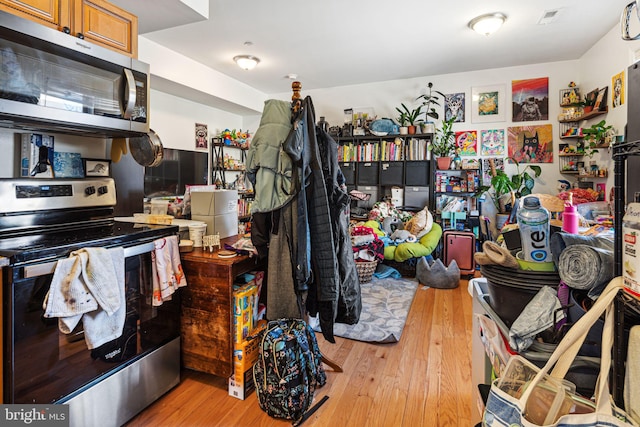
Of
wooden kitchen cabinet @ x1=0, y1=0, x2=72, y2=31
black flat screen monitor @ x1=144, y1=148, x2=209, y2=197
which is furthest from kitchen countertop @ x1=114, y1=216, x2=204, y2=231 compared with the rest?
black flat screen monitor @ x1=144, y1=148, x2=209, y2=197

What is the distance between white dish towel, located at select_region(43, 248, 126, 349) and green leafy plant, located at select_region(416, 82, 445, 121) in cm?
455

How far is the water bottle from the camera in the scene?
0.82 metres

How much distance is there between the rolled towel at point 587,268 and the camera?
0.71 metres

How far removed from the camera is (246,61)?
170 inches

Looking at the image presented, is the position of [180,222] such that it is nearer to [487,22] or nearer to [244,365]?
[244,365]

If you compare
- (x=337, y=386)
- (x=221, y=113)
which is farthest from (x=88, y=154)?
(x=221, y=113)

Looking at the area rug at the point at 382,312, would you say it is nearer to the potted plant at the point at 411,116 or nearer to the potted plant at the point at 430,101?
the potted plant at the point at 411,116

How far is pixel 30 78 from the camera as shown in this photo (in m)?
1.40

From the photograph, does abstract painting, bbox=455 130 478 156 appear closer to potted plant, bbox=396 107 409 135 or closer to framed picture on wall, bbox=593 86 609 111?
potted plant, bbox=396 107 409 135

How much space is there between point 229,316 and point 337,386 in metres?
0.76

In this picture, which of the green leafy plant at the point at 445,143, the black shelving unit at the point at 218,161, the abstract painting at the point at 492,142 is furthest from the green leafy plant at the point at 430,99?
the black shelving unit at the point at 218,161

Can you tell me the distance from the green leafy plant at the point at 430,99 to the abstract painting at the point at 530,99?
38.0 inches

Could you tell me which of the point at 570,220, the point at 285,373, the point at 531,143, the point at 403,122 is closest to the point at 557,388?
the point at 570,220

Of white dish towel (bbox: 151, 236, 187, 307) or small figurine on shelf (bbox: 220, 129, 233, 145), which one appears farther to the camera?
small figurine on shelf (bbox: 220, 129, 233, 145)
